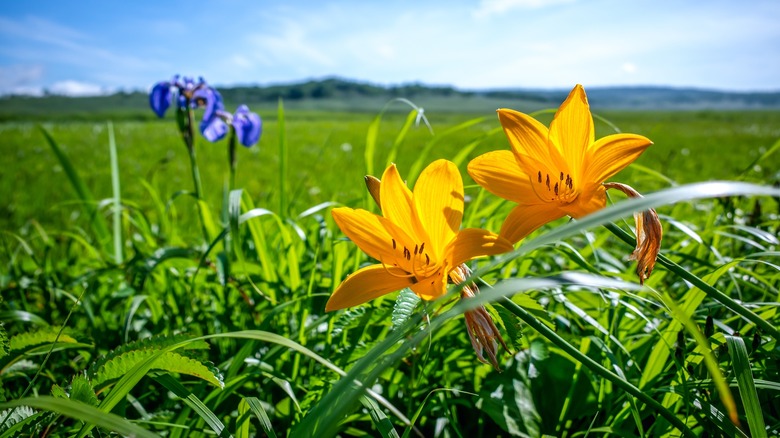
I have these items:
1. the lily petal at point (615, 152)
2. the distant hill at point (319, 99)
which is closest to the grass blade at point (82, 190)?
the lily petal at point (615, 152)

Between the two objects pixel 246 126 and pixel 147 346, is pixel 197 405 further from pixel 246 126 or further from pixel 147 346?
A: pixel 246 126

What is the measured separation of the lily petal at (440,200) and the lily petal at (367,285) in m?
0.08

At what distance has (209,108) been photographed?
159cm

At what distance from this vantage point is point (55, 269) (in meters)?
1.74

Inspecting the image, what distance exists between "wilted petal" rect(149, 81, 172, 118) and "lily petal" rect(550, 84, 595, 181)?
139 cm

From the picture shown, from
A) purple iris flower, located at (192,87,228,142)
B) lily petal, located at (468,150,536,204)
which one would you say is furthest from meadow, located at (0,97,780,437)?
purple iris flower, located at (192,87,228,142)

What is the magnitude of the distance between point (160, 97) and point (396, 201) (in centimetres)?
131

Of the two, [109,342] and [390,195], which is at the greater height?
[390,195]

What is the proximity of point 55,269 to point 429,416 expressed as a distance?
145 centimetres

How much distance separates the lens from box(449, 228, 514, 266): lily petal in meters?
0.56

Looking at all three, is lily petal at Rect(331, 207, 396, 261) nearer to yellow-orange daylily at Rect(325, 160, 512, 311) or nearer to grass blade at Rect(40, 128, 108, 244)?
yellow-orange daylily at Rect(325, 160, 512, 311)

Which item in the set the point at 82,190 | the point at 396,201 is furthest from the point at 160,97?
the point at 396,201

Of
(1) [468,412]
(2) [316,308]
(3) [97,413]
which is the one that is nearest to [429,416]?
(1) [468,412]

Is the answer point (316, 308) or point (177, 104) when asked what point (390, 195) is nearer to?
point (316, 308)
